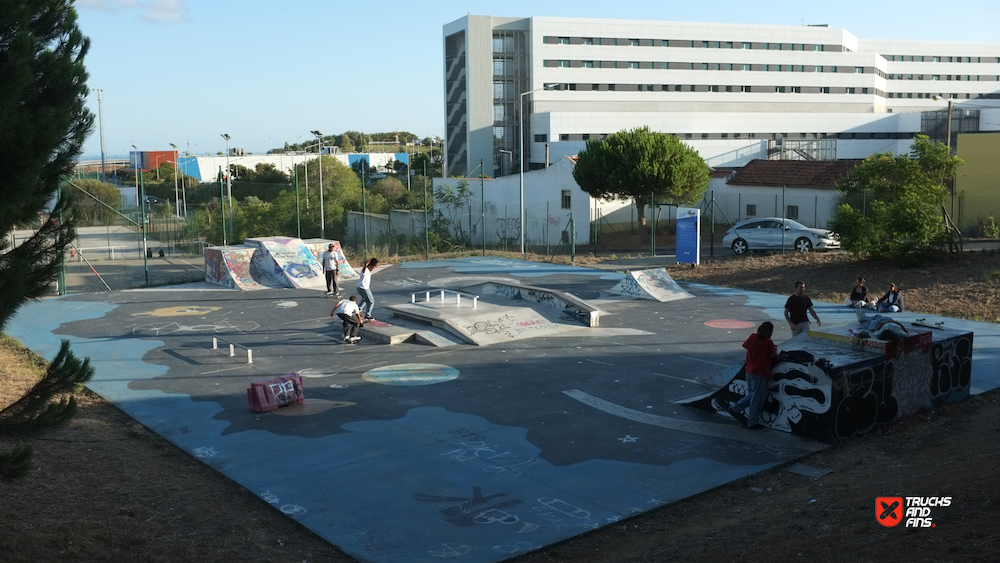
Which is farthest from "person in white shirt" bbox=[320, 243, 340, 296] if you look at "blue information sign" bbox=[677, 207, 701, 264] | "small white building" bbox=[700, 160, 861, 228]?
"small white building" bbox=[700, 160, 861, 228]

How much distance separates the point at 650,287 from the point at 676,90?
189 feet

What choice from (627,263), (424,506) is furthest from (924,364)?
(627,263)

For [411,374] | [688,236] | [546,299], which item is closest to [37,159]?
[411,374]

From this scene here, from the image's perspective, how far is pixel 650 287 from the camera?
2222 centimetres

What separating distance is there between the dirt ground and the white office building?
189 ft

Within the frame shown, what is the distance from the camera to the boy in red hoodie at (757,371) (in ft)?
34.8

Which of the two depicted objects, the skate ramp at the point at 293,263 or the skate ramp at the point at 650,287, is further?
the skate ramp at the point at 293,263

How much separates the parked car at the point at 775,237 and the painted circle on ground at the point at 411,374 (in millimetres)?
19689

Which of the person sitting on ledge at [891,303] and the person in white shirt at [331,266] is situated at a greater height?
the person in white shirt at [331,266]

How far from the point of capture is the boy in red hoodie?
10.6 m

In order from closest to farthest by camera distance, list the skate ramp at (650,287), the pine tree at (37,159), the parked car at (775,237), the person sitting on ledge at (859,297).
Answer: the pine tree at (37,159)
the person sitting on ledge at (859,297)
the skate ramp at (650,287)
the parked car at (775,237)

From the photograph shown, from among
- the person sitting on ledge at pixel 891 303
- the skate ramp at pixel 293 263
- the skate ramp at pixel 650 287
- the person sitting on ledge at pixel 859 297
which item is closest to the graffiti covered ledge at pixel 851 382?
the person sitting on ledge at pixel 891 303

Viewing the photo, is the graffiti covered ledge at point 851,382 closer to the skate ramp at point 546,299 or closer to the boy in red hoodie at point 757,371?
the boy in red hoodie at point 757,371

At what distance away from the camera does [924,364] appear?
11477mm
